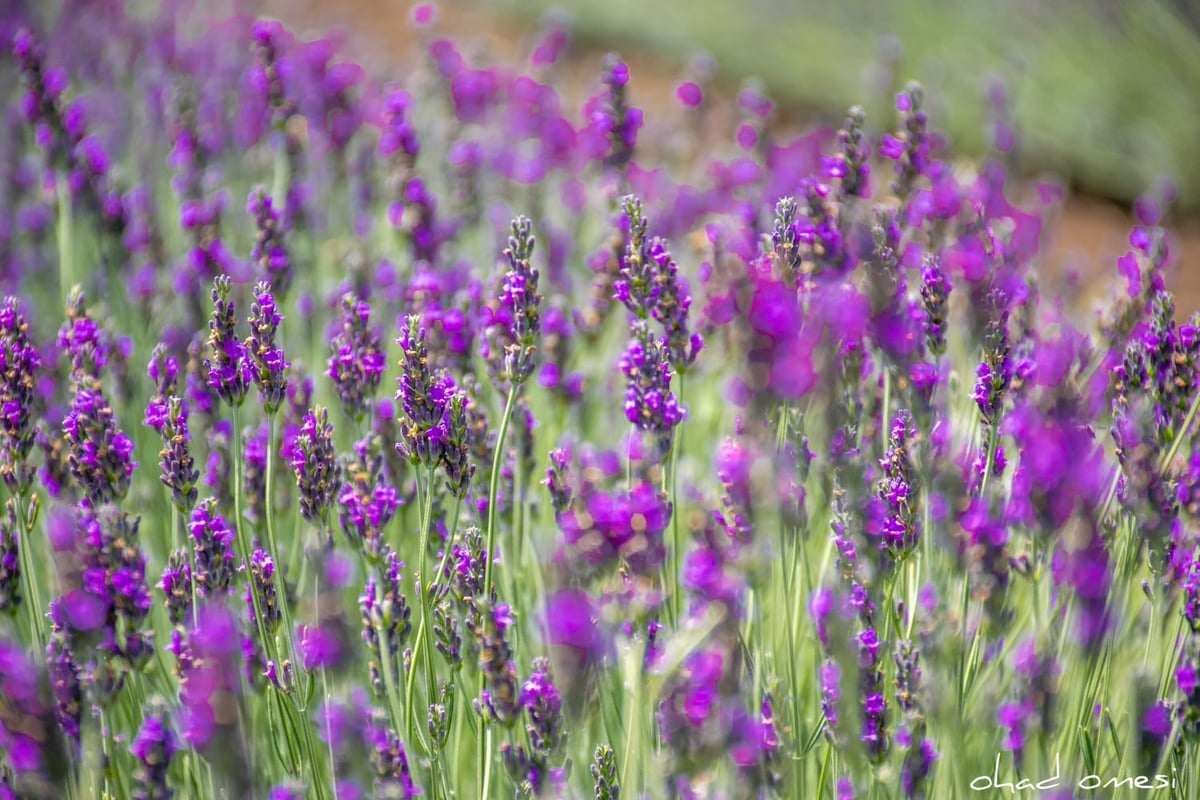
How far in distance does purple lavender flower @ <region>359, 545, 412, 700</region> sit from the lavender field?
1cm

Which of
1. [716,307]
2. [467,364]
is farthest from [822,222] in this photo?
[467,364]

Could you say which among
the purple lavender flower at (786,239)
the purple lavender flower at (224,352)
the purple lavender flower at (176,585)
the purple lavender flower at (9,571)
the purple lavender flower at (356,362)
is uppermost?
the purple lavender flower at (786,239)

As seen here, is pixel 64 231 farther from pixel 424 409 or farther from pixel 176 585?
pixel 424 409

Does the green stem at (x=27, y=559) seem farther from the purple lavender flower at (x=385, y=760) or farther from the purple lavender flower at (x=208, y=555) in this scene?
the purple lavender flower at (x=385, y=760)

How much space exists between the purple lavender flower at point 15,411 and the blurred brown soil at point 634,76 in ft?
8.07

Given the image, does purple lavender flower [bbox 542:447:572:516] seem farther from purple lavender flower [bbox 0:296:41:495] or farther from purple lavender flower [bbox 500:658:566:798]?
purple lavender flower [bbox 0:296:41:495]

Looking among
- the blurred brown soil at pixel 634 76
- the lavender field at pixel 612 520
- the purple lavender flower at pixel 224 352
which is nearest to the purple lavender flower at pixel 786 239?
the lavender field at pixel 612 520

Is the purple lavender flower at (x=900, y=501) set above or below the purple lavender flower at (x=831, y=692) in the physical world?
above

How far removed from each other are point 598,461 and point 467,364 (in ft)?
1.33

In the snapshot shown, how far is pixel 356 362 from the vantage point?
1.90 metres

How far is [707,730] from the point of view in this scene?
1.18 m

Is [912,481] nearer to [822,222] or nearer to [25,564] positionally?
[822,222]

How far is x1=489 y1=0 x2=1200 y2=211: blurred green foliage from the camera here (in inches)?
258

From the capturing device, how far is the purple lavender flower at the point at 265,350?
1.62m
